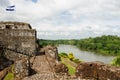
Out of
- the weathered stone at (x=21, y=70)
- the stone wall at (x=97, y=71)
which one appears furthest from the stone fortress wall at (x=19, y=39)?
the stone wall at (x=97, y=71)

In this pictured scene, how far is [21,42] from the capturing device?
22.7 metres

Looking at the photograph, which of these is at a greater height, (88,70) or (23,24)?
(23,24)

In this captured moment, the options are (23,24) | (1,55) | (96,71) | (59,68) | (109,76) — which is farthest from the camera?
(23,24)

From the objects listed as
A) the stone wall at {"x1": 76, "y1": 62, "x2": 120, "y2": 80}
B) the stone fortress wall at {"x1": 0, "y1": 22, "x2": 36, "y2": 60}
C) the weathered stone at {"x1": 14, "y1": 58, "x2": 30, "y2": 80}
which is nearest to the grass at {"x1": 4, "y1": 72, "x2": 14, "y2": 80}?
the weathered stone at {"x1": 14, "y1": 58, "x2": 30, "y2": 80}

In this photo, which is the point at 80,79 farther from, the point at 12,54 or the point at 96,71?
the point at 12,54

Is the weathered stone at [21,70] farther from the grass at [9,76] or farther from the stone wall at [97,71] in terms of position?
the stone wall at [97,71]

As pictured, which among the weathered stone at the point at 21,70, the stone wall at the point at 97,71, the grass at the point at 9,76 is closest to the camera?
the stone wall at the point at 97,71

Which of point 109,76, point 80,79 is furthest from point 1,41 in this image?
point 109,76

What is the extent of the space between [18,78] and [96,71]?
4.15 m

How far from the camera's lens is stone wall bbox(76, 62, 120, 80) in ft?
31.8

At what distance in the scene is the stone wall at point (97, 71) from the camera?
968 cm

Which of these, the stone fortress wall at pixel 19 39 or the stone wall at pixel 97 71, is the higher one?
the stone fortress wall at pixel 19 39

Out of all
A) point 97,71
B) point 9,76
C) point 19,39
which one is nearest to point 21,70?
point 9,76

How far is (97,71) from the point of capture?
35.8ft
